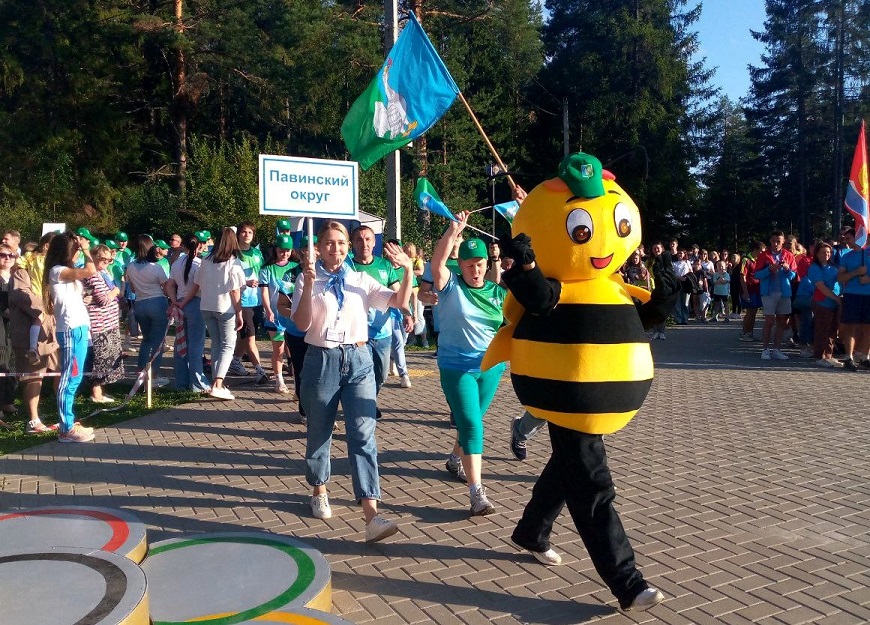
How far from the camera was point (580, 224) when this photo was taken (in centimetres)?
386

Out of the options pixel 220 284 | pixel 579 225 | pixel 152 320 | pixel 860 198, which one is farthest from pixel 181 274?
pixel 860 198

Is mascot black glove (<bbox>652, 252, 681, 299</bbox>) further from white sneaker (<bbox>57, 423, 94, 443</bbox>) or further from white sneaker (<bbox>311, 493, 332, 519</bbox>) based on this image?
white sneaker (<bbox>57, 423, 94, 443</bbox>)

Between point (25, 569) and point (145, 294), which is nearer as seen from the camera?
point (25, 569)

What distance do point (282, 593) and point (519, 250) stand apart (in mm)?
2029

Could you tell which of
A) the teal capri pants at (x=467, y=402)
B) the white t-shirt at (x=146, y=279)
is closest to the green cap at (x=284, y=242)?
the white t-shirt at (x=146, y=279)

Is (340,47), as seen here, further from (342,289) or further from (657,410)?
(342,289)

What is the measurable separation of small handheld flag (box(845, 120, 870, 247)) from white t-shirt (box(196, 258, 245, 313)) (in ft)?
28.6

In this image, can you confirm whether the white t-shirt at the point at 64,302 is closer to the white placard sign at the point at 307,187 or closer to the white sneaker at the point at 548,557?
the white placard sign at the point at 307,187

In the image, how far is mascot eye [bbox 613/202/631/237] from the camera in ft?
12.9

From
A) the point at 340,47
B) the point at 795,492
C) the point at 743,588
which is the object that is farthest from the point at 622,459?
the point at 340,47

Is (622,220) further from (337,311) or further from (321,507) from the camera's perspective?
(321,507)

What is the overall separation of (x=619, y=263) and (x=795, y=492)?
112 inches

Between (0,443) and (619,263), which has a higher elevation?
(619,263)

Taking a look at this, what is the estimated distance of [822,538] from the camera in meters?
4.81
